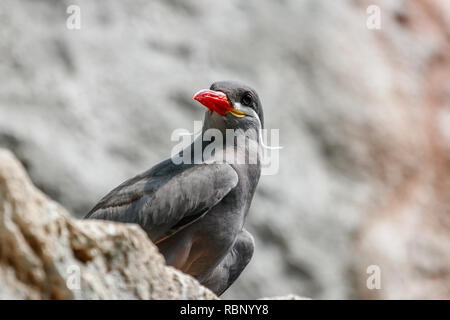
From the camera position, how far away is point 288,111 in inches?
497

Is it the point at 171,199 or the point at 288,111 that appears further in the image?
the point at 288,111

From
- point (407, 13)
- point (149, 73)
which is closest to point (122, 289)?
point (149, 73)

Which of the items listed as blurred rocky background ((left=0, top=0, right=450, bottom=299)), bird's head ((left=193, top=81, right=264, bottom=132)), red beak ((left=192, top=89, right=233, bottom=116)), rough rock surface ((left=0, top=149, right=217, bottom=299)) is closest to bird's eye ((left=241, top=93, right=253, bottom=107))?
bird's head ((left=193, top=81, right=264, bottom=132))

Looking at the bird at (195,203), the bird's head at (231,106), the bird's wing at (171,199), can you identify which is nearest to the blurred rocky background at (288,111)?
the bird's head at (231,106)

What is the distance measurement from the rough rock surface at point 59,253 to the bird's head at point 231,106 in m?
2.54

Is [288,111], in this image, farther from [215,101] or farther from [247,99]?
[215,101]

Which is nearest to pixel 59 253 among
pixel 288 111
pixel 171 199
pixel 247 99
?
pixel 171 199

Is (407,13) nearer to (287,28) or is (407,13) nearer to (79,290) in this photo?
(287,28)

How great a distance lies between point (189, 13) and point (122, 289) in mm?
8968

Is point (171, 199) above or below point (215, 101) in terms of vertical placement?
below

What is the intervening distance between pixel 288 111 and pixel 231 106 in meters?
6.19

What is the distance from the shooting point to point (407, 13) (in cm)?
1354
